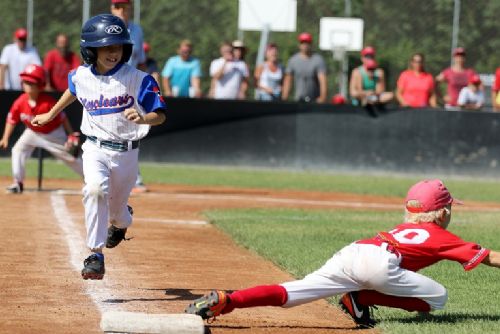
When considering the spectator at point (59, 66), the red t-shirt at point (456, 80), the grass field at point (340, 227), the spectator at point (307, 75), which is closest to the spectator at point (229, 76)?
the spectator at point (307, 75)

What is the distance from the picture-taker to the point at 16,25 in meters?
28.6

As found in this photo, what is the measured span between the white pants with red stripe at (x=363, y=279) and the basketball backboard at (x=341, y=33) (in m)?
19.1

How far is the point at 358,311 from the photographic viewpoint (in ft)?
21.8

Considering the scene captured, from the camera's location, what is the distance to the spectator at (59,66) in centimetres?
2031

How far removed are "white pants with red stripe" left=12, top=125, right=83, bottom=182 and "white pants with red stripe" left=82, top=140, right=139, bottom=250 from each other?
21.9ft

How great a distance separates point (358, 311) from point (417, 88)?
1484cm

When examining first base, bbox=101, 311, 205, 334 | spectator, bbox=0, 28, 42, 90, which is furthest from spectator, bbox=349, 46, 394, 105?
first base, bbox=101, 311, 205, 334

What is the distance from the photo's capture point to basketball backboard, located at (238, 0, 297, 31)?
2502 centimetres

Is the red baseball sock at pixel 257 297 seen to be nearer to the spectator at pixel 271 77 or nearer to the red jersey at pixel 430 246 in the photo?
the red jersey at pixel 430 246

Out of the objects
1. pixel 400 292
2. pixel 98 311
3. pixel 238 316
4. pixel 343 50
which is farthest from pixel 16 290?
pixel 343 50

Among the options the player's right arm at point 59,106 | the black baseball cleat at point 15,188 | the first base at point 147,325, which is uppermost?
the player's right arm at point 59,106

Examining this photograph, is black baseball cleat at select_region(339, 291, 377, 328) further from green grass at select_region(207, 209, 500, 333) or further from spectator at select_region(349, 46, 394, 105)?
spectator at select_region(349, 46, 394, 105)

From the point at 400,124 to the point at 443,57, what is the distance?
740cm

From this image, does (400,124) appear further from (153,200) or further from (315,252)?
(315,252)
